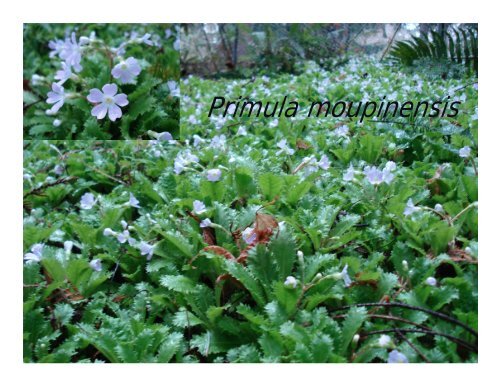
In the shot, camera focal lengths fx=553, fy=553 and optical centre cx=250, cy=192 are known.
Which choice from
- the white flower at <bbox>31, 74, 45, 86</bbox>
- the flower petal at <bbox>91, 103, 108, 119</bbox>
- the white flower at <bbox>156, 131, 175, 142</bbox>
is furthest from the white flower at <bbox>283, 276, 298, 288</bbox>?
the white flower at <bbox>31, 74, 45, 86</bbox>

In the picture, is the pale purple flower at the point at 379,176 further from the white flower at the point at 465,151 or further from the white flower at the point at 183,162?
the white flower at the point at 183,162

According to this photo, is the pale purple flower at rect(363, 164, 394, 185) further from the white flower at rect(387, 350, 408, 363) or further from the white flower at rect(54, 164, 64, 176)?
the white flower at rect(54, 164, 64, 176)

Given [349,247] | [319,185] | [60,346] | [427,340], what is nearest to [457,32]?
[319,185]

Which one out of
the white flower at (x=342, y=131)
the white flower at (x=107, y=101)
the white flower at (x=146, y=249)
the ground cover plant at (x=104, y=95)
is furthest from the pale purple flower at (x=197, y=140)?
the white flower at (x=146, y=249)

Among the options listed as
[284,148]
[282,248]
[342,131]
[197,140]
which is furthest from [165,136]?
[282,248]

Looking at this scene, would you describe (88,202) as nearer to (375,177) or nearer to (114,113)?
(114,113)

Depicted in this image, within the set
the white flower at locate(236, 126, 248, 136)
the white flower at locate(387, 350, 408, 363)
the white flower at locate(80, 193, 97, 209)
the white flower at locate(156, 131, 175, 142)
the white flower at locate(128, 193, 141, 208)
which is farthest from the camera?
the white flower at locate(236, 126, 248, 136)

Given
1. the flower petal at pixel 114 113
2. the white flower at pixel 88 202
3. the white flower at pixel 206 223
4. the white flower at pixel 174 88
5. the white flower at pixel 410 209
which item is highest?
the white flower at pixel 174 88
